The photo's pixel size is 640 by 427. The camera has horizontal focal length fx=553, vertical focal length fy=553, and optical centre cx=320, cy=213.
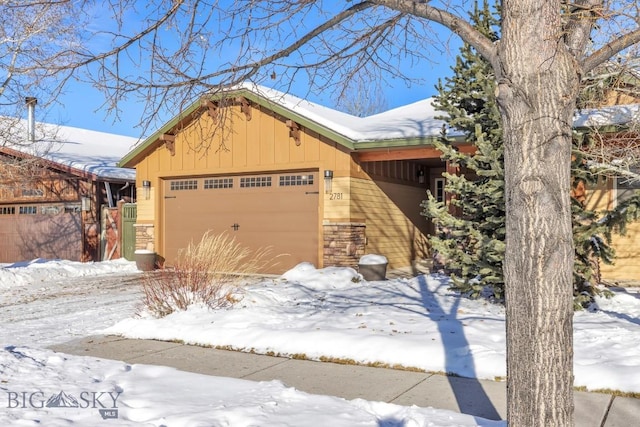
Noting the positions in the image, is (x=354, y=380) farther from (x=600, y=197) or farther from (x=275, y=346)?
(x=600, y=197)

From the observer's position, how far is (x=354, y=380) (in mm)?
5254

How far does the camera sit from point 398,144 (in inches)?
487

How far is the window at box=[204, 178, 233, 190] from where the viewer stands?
602 inches

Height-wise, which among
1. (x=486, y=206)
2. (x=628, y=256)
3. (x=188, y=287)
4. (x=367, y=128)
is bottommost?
(x=188, y=287)

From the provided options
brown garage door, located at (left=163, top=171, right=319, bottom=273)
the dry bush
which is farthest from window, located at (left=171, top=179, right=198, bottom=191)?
the dry bush

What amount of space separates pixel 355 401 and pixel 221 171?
37.4 feet

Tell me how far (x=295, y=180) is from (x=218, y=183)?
2.58m

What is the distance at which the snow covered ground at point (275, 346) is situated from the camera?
4.11 metres

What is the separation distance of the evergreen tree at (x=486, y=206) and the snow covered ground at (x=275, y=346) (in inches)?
25.0

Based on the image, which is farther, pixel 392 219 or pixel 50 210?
pixel 50 210

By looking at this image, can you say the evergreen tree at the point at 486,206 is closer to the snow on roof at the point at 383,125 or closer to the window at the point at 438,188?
the snow on roof at the point at 383,125

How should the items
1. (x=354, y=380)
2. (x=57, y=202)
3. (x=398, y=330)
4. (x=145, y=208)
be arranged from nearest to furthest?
(x=354, y=380) → (x=398, y=330) → (x=145, y=208) → (x=57, y=202)

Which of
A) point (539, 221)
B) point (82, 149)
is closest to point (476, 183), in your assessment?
point (539, 221)

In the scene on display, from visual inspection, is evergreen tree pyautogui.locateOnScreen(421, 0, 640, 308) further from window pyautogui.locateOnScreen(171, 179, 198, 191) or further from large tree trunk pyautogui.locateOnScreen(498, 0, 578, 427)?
window pyautogui.locateOnScreen(171, 179, 198, 191)
